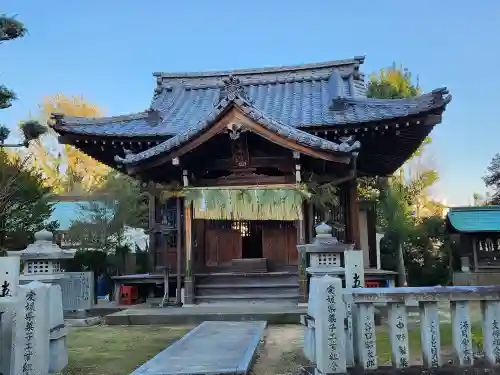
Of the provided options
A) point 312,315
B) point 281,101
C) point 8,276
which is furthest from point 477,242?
point 8,276

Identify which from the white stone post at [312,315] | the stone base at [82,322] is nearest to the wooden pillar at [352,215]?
the white stone post at [312,315]

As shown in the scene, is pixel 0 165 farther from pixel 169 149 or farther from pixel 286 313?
pixel 286 313

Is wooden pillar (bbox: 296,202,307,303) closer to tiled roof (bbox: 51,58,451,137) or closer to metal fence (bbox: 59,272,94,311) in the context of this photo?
tiled roof (bbox: 51,58,451,137)

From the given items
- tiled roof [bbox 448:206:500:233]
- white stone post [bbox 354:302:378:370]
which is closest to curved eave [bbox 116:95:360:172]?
white stone post [bbox 354:302:378:370]

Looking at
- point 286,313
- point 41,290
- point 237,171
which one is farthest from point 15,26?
point 286,313

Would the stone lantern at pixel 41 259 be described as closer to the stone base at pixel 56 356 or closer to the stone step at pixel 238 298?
the stone base at pixel 56 356

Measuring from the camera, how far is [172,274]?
560 inches

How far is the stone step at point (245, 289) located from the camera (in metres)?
13.2

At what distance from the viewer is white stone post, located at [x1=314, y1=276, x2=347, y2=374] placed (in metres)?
5.41

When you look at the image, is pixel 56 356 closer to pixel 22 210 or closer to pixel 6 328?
pixel 6 328

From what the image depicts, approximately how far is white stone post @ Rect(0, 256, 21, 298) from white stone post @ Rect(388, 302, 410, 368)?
5.11 meters

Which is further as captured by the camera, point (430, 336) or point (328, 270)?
point (328, 270)

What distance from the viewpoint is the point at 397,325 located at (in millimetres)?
5535

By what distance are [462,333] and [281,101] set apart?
1263 cm
